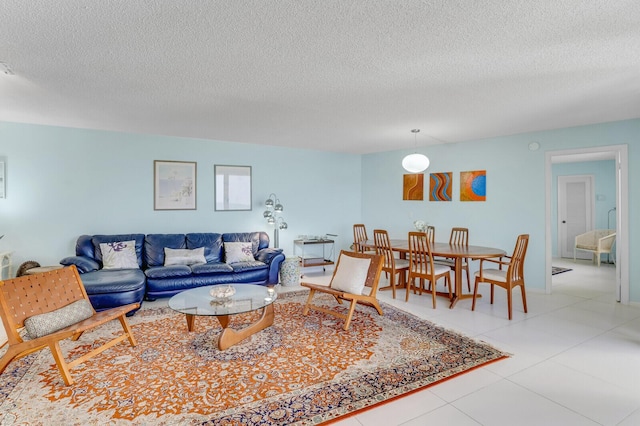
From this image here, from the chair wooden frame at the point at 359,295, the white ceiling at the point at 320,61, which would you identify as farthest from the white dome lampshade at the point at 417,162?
the chair wooden frame at the point at 359,295

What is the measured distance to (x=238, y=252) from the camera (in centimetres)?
508

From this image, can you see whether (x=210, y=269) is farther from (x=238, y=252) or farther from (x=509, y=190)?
(x=509, y=190)

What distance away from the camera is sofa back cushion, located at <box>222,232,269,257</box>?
531 cm

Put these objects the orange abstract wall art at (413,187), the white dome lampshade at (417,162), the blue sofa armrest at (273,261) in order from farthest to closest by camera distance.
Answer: the orange abstract wall art at (413,187) < the blue sofa armrest at (273,261) < the white dome lampshade at (417,162)

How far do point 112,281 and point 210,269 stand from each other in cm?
114

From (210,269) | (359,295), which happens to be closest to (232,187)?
(210,269)

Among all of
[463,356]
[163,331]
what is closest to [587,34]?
[463,356]

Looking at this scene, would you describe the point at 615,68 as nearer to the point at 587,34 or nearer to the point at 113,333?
the point at 587,34

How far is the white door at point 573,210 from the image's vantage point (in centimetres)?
743

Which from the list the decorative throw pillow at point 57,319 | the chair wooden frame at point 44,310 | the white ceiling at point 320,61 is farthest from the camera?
the decorative throw pillow at point 57,319

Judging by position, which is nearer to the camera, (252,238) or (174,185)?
(174,185)

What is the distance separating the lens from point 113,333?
324 centimetres

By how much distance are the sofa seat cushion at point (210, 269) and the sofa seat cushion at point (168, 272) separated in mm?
87

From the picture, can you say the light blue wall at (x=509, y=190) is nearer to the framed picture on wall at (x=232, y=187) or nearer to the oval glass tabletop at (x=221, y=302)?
the framed picture on wall at (x=232, y=187)
